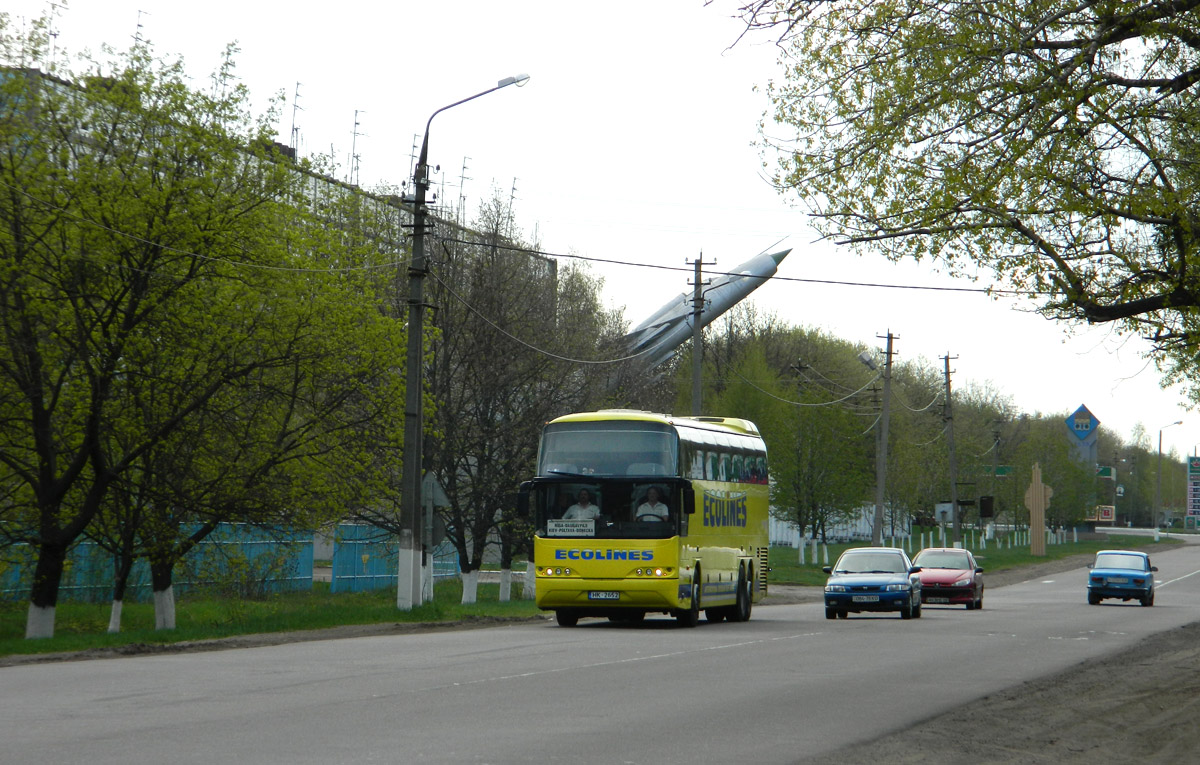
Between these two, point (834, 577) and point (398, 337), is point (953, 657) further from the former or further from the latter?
point (398, 337)

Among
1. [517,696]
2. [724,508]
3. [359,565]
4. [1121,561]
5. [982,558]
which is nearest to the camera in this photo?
[517,696]

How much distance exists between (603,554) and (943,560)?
48.3 ft

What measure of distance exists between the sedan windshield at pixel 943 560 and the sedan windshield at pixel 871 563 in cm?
577

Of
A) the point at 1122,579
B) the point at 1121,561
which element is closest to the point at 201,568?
the point at 1122,579

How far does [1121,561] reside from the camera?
37281 mm

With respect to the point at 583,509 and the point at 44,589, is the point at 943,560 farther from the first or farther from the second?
the point at 44,589

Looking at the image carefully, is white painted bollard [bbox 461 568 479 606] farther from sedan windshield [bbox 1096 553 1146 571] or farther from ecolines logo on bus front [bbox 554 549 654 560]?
sedan windshield [bbox 1096 553 1146 571]

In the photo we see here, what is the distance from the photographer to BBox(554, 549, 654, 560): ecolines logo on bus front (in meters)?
22.5

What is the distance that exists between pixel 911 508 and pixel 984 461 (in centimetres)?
1987

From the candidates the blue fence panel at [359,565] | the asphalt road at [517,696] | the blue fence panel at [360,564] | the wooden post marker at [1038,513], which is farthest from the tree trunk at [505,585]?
the wooden post marker at [1038,513]

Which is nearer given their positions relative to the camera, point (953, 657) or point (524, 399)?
point (953, 657)

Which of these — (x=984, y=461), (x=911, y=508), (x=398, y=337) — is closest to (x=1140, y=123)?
(x=398, y=337)

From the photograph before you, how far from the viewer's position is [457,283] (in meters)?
36.7

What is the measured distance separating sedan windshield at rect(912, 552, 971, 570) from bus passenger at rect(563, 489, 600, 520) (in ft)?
45.0
